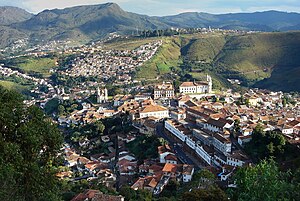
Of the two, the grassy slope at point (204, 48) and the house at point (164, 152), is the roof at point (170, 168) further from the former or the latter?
the grassy slope at point (204, 48)

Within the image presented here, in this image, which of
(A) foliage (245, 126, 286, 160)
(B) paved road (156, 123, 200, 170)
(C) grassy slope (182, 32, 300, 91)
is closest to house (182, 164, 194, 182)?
(B) paved road (156, 123, 200, 170)

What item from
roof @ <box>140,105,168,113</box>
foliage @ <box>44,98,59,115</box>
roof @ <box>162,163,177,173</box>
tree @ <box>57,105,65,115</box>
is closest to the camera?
roof @ <box>162,163,177,173</box>

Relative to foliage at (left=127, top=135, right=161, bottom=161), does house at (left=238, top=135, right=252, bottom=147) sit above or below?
above

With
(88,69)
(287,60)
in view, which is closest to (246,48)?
(287,60)

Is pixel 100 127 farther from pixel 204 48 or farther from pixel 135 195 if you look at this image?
pixel 204 48

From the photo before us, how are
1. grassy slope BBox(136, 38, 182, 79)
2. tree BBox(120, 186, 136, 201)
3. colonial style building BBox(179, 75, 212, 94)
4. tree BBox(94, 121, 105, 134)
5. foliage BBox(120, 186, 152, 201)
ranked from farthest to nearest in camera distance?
grassy slope BBox(136, 38, 182, 79) < colonial style building BBox(179, 75, 212, 94) < tree BBox(94, 121, 105, 134) < tree BBox(120, 186, 136, 201) < foliage BBox(120, 186, 152, 201)

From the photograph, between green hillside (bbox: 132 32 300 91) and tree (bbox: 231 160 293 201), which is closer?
tree (bbox: 231 160 293 201)

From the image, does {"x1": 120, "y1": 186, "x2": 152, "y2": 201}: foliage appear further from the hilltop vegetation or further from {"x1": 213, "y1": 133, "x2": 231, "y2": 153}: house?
the hilltop vegetation

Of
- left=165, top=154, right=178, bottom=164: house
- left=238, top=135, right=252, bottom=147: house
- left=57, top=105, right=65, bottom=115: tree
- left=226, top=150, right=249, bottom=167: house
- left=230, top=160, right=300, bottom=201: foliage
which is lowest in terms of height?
left=57, top=105, right=65, bottom=115: tree

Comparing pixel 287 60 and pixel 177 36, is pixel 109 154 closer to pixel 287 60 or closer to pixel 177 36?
pixel 287 60
